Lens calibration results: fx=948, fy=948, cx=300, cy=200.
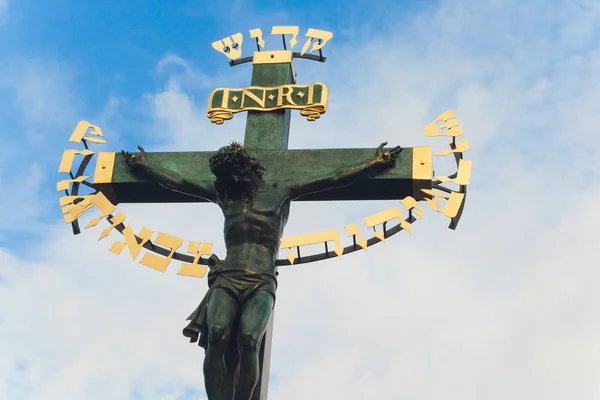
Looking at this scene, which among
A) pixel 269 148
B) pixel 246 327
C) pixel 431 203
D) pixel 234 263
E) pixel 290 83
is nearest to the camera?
pixel 246 327

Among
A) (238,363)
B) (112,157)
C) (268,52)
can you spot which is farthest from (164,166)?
(238,363)

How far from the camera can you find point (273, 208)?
6879mm

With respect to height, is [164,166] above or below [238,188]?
above

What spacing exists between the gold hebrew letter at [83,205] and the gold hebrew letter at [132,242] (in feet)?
0.85

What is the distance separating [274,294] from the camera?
6504mm

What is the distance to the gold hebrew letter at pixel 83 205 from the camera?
752 cm

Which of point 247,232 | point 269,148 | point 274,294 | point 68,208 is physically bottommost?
point 274,294

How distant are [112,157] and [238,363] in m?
2.39

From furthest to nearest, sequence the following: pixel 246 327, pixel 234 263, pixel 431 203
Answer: pixel 431 203
pixel 234 263
pixel 246 327

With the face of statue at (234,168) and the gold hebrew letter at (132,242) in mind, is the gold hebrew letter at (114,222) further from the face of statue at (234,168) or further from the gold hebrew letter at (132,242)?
the face of statue at (234,168)

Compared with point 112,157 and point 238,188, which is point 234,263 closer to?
point 238,188

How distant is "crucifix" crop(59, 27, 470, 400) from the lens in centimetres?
625

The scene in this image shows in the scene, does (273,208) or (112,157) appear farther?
(112,157)

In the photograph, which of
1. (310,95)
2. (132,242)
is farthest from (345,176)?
(132,242)
